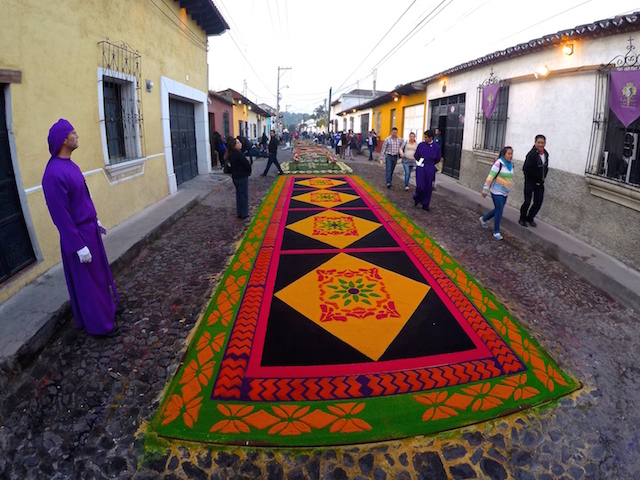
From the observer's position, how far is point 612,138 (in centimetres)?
578

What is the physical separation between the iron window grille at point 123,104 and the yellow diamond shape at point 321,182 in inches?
205

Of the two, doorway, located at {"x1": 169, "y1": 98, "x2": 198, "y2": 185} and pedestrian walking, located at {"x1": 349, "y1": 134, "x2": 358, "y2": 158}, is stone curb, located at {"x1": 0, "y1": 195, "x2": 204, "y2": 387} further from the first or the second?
pedestrian walking, located at {"x1": 349, "y1": 134, "x2": 358, "y2": 158}

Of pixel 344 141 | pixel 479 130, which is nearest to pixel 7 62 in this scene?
pixel 479 130

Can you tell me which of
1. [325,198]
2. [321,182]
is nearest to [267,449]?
[325,198]

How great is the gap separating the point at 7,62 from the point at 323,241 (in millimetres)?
4234

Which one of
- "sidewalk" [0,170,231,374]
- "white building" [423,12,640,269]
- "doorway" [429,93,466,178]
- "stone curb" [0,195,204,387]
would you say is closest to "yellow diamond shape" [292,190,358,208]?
"white building" [423,12,640,269]

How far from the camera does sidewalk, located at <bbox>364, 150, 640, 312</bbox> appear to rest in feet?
14.7

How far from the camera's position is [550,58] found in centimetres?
719

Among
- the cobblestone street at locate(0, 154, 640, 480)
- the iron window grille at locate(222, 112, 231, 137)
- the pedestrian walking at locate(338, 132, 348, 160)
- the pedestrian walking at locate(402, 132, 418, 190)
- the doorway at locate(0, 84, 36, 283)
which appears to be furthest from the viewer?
the pedestrian walking at locate(338, 132, 348, 160)

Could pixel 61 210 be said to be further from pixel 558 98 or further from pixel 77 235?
pixel 558 98

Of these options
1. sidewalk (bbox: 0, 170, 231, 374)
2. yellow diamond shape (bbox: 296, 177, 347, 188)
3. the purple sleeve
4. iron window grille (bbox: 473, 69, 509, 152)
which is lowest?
sidewalk (bbox: 0, 170, 231, 374)

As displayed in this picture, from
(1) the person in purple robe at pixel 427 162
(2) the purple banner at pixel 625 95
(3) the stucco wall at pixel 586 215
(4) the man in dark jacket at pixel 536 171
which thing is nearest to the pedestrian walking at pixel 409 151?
(1) the person in purple robe at pixel 427 162

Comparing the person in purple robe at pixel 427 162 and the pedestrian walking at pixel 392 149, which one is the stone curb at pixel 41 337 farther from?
the pedestrian walking at pixel 392 149

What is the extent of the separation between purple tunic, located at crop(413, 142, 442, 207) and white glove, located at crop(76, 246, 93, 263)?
6462 millimetres
